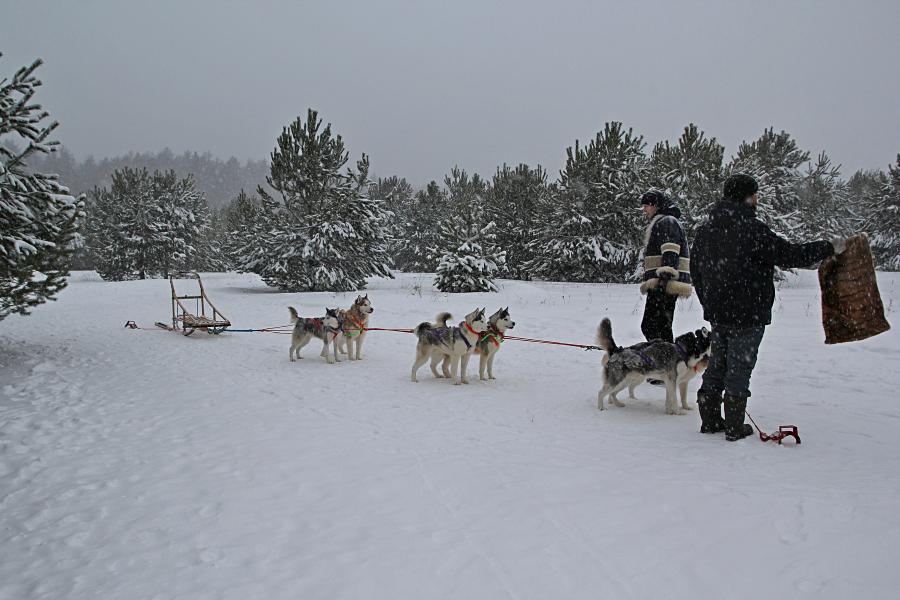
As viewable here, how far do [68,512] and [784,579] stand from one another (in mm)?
4445

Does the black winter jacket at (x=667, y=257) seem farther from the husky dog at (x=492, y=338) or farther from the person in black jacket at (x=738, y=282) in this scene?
the husky dog at (x=492, y=338)

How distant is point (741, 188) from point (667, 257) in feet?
4.70

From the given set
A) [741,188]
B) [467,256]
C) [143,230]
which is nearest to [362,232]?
[467,256]

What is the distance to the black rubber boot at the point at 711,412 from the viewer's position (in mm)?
4492

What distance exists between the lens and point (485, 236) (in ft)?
72.9

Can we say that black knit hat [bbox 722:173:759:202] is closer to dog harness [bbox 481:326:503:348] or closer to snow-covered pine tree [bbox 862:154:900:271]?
dog harness [bbox 481:326:503:348]

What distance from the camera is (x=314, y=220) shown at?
71.8 ft

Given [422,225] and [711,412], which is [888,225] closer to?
[422,225]

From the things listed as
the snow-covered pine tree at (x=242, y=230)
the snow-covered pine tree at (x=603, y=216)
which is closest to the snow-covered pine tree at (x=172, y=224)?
the snow-covered pine tree at (x=242, y=230)

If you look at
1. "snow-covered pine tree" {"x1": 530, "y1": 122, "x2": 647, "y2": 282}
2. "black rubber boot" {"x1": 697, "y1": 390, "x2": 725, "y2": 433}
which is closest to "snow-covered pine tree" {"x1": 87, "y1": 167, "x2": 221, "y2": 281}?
"snow-covered pine tree" {"x1": 530, "y1": 122, "x2": 647, "y2": 282}

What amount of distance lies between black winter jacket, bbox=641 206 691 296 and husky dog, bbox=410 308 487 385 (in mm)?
2308

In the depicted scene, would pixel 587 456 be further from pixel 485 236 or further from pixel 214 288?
pixel 214 288

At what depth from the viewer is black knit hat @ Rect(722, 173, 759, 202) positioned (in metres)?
4.31

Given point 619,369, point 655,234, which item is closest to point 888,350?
point 655,234
